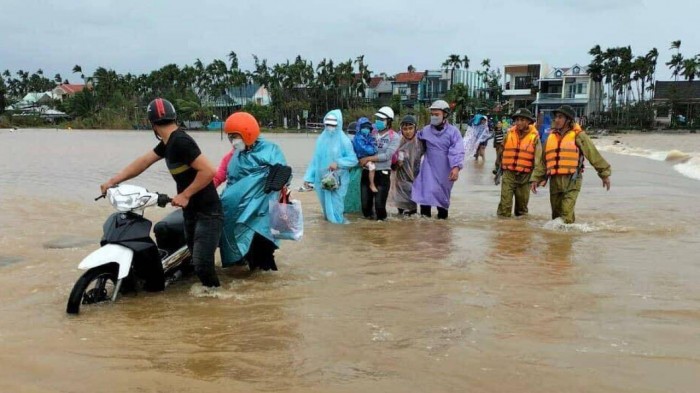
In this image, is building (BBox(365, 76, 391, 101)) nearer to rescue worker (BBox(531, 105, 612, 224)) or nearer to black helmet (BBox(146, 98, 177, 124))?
rescue worker (BBox(531, 105, 612, 224))

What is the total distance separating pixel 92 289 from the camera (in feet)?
14.3

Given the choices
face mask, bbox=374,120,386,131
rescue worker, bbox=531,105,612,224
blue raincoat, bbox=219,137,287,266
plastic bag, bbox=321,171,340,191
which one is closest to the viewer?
blue raincoat, bbox=219,137,287,266

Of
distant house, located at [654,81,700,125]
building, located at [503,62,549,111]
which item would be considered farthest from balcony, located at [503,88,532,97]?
distant house, located at [654,81,700,125]

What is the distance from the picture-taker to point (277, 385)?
3.08 meters

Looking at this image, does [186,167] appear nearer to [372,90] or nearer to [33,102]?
[372,90]

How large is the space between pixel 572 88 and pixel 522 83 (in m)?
5.22

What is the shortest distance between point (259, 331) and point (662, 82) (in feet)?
238

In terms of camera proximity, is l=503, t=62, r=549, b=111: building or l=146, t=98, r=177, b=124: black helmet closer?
l=146, t=98, r=177, b=124: black helmet

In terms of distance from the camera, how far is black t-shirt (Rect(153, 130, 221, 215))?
4.30m

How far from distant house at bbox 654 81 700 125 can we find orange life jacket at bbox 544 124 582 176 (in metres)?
59.9

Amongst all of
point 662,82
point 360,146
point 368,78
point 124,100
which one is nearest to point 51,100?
point 124,100

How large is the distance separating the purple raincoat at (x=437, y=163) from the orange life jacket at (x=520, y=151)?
2.02 ft

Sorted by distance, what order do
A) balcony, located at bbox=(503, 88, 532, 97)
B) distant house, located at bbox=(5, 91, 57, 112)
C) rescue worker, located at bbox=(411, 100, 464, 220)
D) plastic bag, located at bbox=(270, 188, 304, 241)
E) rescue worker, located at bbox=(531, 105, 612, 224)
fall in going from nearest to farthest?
plastic bag, located at bbox=(270, 188, 304, 241), rescue worker, located at bbox=(531, 105, 612, 224), rescue worker, located at bbox=(411, 100, 464, 220), balcony, located at bbox=(503, 88, 532, 97), distant house, located at bbox=(5, 91, 57, 112)

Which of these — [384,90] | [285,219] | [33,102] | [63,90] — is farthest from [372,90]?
[285,219]
